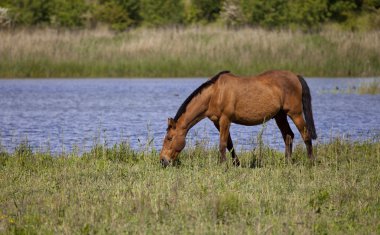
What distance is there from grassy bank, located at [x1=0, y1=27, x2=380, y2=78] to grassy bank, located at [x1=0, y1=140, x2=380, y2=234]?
732 inches

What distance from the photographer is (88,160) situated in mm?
11953

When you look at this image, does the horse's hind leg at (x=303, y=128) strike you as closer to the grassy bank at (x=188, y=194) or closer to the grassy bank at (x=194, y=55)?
the grassy bank at (x=188, y=194)

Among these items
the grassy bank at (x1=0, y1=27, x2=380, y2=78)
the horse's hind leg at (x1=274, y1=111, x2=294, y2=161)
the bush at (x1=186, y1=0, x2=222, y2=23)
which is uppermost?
the horse's hind leg at (x1=274, y1=111, x2=294, y2=161)

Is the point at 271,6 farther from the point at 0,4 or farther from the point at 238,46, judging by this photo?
the point at 0,4

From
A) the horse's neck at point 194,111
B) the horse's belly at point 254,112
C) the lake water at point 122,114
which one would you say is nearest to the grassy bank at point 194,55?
the lake water at point 122,114

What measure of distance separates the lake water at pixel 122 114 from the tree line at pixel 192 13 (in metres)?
12.2

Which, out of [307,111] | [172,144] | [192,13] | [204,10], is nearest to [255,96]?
[307,111]

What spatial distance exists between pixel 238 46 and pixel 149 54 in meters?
3.59

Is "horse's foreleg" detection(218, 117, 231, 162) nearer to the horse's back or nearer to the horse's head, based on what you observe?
the horse's back

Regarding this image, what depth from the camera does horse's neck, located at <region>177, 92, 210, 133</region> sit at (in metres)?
11.5

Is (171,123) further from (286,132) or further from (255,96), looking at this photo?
(286,132)

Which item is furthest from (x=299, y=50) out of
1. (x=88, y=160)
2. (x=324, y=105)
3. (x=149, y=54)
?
(x=88, y=160)

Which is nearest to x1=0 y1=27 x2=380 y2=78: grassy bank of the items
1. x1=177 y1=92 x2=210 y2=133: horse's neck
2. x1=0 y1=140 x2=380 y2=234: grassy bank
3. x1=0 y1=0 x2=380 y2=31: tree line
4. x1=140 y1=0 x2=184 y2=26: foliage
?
x1=0 y1=0 x2=380 y2=31: tree line

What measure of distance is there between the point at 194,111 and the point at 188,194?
2.71 m
